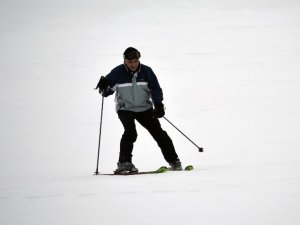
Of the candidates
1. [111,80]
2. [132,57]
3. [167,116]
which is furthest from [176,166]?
[167,116]

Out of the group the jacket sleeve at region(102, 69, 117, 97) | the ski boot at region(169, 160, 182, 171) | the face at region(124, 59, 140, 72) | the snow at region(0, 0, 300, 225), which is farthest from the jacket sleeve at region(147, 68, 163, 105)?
the snow at region(0, 0, 300, 225)

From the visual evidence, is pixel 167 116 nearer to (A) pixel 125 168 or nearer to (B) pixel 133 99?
(B) pixel 133 99

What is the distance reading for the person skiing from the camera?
24.3 feet

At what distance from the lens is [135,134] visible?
7531 millimetres

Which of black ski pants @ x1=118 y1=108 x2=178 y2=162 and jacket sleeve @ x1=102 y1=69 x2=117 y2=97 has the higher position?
jacket sleeve @ x1=102 y1=69 x2=117 y2=97

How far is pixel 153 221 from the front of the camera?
4.53 m

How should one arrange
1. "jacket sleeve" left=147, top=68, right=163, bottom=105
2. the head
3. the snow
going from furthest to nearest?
"jacket sleeve" left=147, top=68, right=163, bottom=105 < the head < the snow

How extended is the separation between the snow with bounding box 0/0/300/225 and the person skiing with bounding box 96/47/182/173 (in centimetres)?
40

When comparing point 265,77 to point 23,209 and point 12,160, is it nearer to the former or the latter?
point 12,160

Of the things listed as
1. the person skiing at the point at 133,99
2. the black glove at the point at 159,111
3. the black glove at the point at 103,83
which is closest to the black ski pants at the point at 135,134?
the person skiing at the point at 133,99

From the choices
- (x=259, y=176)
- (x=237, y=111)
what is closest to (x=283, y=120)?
(x=237, y=111)

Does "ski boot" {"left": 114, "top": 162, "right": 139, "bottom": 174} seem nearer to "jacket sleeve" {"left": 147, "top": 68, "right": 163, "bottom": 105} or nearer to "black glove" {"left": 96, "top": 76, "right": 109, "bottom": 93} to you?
"jacket sleeve" {"left": 147, "top": 68, "right": 163, "bottom": 105}

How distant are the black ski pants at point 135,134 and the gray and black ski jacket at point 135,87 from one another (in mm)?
69

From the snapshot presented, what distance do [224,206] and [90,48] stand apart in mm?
16967
